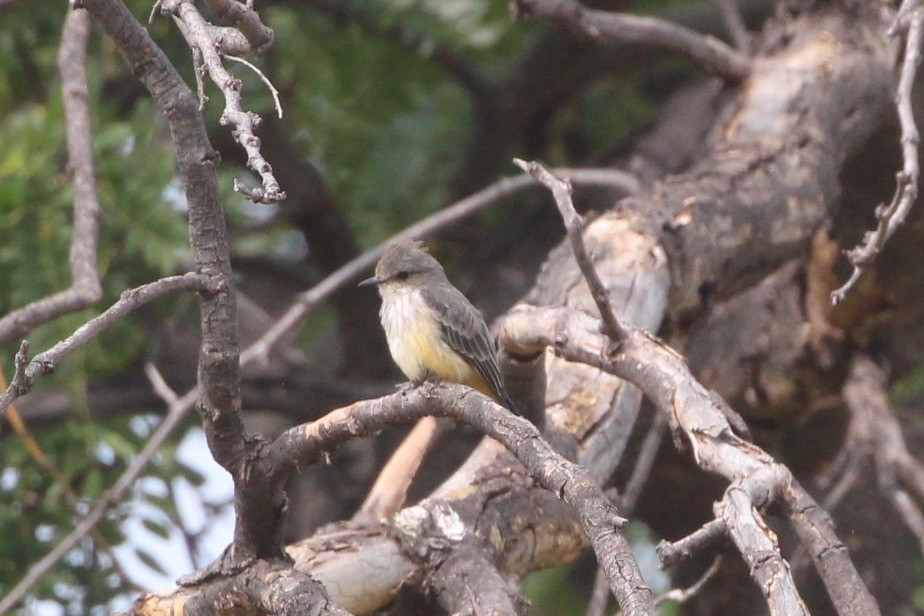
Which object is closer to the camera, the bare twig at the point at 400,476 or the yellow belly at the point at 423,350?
the yellow belly at the point at 423,350

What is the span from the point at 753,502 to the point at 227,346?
1184 mm

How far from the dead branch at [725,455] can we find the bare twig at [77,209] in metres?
1.26

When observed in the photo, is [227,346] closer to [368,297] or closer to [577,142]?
[368,297]

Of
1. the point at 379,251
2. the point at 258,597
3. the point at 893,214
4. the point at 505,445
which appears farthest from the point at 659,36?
the point at 258,597

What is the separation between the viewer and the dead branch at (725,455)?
100 inches

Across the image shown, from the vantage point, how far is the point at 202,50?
2348 mm

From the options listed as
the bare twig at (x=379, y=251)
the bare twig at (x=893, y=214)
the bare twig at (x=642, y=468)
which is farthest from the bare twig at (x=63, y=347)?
the bare twig at (x=379, y=251)

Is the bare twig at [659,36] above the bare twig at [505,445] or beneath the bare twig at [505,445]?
above

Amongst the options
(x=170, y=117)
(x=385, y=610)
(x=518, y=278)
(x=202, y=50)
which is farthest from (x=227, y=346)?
(x=518, y=278)

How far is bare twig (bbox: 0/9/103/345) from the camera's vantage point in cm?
348

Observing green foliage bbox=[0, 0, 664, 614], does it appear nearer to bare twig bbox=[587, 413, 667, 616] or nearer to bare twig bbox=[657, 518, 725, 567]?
bare twig bbox=[587, 413, 667, 616]

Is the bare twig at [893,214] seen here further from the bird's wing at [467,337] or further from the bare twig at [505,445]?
Answer: the bird's wing at [467,337]

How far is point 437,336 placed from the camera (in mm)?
4430

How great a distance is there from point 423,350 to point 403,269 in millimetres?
363
